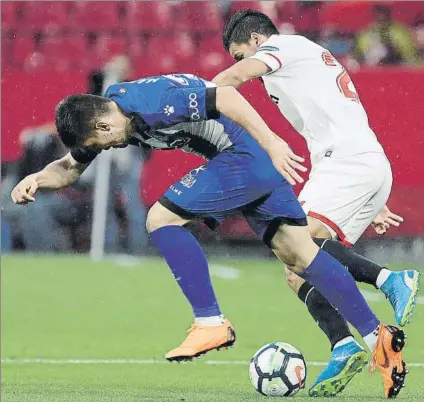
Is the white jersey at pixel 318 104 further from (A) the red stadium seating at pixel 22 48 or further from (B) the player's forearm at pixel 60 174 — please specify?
(A) the red stadium seating at pixel 22 48

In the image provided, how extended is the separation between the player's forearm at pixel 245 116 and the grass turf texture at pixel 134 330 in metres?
1.21

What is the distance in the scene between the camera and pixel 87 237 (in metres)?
13.7

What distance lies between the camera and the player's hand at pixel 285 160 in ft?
16.8

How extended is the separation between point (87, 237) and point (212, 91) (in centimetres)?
851

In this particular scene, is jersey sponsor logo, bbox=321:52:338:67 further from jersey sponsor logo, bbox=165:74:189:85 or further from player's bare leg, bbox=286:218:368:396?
jersey sponsor logo, bbox=165:74:189:85

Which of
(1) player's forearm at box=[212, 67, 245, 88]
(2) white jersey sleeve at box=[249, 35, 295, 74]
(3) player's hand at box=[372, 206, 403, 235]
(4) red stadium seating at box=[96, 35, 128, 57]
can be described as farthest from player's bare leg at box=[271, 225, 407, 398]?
(4) red stadium seating at box=[96, 35, 128, 57]

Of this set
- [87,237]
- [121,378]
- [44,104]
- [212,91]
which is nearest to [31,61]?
[44,104]

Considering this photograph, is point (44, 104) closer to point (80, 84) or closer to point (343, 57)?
point (80, 84)

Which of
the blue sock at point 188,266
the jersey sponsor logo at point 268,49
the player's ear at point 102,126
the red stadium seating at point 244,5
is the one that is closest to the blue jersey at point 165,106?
the player's ear at point 102,126

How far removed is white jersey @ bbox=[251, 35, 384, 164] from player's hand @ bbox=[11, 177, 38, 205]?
1.59 m

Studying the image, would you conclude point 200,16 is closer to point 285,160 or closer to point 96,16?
point 96,16

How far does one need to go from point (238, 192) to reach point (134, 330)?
3.43 m

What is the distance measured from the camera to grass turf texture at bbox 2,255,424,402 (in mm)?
6059

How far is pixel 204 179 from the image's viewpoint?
5.66 meters
